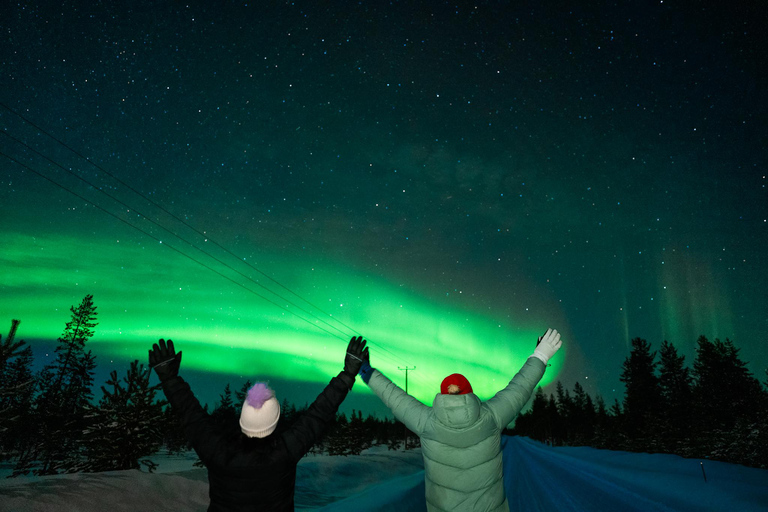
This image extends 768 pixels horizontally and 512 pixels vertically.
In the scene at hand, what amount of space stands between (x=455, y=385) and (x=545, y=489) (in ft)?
19.1

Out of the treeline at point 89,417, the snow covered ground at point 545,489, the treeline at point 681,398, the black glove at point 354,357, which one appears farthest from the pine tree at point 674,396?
the black glove at point 354,357

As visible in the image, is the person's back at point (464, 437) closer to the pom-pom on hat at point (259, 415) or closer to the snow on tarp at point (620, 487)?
the pom-pom on hat at point (259, 415)

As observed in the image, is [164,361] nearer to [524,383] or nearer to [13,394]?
[524,383]

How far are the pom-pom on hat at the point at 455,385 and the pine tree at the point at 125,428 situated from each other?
16.4 metres

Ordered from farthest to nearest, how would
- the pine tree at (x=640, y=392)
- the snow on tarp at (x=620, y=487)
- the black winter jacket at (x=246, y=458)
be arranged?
the pine tree at (x=640, y=392), the snow on tarp at (x=620, y=487), the black winter jacket at (x=246, y=458)

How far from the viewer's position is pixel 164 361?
10.7 ft

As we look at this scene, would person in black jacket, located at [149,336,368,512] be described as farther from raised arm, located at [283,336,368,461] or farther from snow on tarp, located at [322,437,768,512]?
snow on tarp, located at [322,437,768,512]

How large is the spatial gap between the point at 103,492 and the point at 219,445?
849 cm

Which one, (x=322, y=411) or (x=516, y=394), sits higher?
(x=516, y=394)

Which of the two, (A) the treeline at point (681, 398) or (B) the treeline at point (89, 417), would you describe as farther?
(A) the treeline at point (681, 398)

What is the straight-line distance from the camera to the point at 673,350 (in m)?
53.4

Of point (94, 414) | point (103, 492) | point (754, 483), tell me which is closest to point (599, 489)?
point (754, 483)

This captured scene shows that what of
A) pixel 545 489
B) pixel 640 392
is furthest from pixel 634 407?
pixel 545 489

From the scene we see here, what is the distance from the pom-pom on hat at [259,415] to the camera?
2.78m
